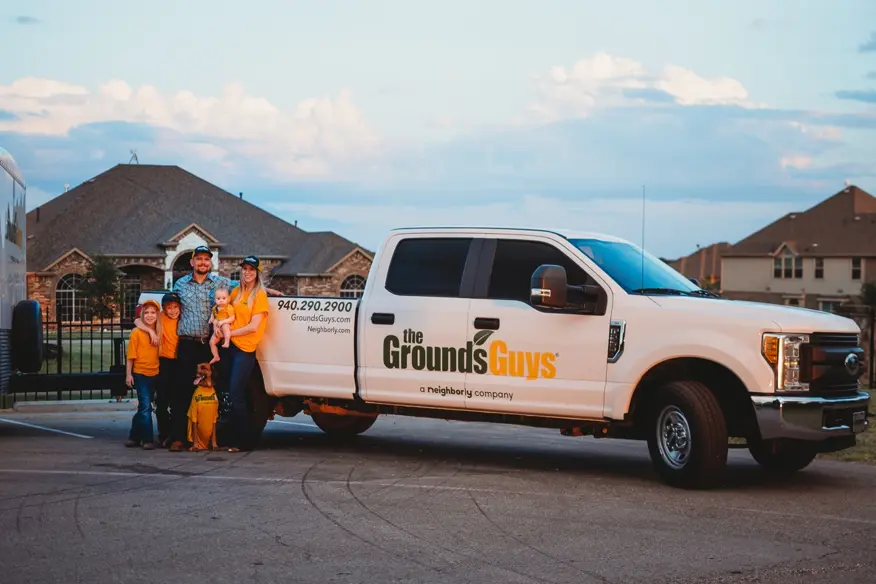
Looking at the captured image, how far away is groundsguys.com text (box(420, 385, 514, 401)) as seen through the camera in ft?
34.5

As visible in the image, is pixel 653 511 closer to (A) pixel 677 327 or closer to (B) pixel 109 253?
(A) pixel 677 327

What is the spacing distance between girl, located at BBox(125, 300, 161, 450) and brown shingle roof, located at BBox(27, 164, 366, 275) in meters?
47.8

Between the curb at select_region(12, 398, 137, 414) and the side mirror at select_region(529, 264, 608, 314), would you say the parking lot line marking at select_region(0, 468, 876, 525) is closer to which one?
the side mirror at select_region(529, 264, 608, 314)

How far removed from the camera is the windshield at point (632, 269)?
34.0 feet

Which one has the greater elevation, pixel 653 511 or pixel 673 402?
pixel 673 402

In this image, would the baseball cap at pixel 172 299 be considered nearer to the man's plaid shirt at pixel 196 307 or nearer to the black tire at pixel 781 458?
the man's plaid shirt at pixel 196 307

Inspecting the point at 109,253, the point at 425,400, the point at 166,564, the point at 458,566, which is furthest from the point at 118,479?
the point at 109,253

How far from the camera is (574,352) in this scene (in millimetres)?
10195

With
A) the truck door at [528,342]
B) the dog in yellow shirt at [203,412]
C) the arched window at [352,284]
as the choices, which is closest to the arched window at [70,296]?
the arched window at [352,284]

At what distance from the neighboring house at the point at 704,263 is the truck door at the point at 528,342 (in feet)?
325

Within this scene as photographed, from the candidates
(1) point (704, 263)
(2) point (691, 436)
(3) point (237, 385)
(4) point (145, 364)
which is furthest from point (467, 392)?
(1) point (704, 263)

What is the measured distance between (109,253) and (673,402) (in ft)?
173

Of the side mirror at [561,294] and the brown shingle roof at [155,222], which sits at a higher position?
the brown shingle roof at [155,222]

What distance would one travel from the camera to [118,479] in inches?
404
